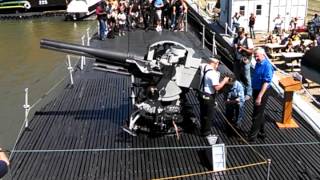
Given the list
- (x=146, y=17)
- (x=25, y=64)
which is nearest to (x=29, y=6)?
(x=25, y=64)

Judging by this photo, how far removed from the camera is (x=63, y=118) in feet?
30.4

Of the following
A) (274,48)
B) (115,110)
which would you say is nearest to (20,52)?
(274,48)

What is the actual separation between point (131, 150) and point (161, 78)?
1.28 metres

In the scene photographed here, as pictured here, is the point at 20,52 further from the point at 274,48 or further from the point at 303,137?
the point at 303,137

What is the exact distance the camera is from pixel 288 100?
8.36m

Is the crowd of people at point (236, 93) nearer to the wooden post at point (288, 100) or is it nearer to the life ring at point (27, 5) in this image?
the wooden post at point (288, 100)

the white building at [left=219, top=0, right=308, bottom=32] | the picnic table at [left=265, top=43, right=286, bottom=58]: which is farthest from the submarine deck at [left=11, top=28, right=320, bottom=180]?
the white building at [left=219, top=0, right=308, bottom=32]

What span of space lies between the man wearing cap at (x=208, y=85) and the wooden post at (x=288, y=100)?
134 cm

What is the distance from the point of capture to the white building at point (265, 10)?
23347 mm

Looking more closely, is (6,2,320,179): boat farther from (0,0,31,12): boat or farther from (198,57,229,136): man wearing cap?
(0,0,31,12): boat

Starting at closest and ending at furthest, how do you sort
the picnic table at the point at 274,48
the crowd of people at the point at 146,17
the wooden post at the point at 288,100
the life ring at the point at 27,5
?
the wooden post at the point at 288,100
the crowd of people at the point at 146,17
the picnic table at the point at 274,48
the life ring at the point at 27,5

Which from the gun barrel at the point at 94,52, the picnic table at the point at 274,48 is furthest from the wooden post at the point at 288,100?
the picnic table at the point at 274,48

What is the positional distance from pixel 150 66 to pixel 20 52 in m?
19.0

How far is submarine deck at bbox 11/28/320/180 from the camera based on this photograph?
680cm
